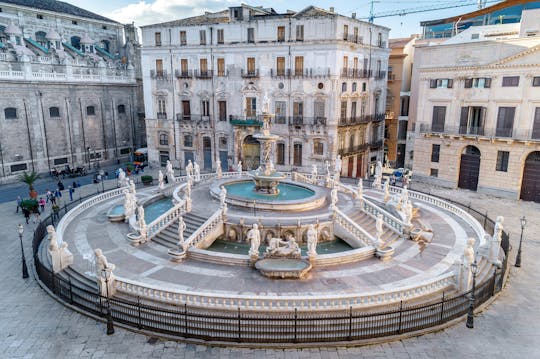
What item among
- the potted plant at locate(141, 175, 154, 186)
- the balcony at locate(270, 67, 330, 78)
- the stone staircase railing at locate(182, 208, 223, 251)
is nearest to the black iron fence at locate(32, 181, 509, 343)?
the stone staircase railing at locate(182, 208, 223, 251)

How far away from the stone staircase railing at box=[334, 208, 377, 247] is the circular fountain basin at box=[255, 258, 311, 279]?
4338mm

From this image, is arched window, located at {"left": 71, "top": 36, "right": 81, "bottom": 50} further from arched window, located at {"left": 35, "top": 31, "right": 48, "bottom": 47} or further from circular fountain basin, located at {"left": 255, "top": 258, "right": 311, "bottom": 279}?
circular fountain basin, located at {"left": 255, "top": 258, "right": 311, "bottom": 279}

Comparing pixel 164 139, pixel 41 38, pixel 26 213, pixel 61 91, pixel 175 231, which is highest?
pixel 41 38

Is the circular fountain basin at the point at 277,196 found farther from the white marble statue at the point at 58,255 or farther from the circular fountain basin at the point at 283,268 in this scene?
the white marble statue at the point at 58,255

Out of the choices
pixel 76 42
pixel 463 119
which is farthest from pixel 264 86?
pixel 76 42

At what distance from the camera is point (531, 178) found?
109 feet

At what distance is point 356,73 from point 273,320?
1277 inches

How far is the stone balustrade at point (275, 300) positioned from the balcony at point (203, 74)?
30726 millimetres

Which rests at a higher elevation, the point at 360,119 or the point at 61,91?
the point at 61,91

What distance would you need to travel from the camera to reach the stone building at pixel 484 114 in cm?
3228

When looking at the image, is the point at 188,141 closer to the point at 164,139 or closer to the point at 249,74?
the point at 164,139

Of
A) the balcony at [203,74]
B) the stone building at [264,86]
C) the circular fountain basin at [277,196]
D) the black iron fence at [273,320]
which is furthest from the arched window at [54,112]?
the black iron fence at [273,320]

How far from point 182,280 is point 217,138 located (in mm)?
28143

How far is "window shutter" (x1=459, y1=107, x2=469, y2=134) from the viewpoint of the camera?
1404 inches
